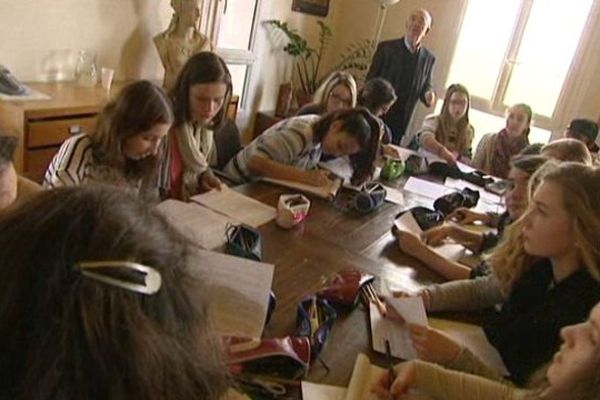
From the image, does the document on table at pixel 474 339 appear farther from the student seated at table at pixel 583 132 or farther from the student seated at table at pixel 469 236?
the student seated at table at pixel 583 132

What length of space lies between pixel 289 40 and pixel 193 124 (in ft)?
8.64

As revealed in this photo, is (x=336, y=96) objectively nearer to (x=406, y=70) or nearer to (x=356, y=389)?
(x=406, y=70)

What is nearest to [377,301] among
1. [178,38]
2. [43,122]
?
[43,122]

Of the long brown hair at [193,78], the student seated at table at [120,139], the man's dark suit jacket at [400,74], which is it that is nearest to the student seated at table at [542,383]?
the student seated at table at [120,139]

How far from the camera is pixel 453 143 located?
10.7ft

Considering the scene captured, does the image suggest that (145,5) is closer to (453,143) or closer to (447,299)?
(453,143)

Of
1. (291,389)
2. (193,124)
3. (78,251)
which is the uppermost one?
(78,251)

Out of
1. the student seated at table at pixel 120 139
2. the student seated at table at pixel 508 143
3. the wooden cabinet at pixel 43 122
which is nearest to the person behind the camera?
the student seated at table at pixel 120 139

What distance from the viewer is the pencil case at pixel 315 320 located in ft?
3.31

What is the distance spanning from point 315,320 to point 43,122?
70.0 inches

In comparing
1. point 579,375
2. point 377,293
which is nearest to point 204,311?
point 579,375

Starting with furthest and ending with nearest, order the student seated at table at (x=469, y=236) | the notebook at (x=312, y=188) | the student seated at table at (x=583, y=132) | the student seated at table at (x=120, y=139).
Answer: the student seated at table at (x=583, y=132)
the notebook at (x=312, y=188)
the student seated at table at (x=469, y=236)
the student seated at table at (x=120, y=139)

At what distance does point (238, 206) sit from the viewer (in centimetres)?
164

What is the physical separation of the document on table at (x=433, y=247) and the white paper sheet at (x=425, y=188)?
1.45ft
